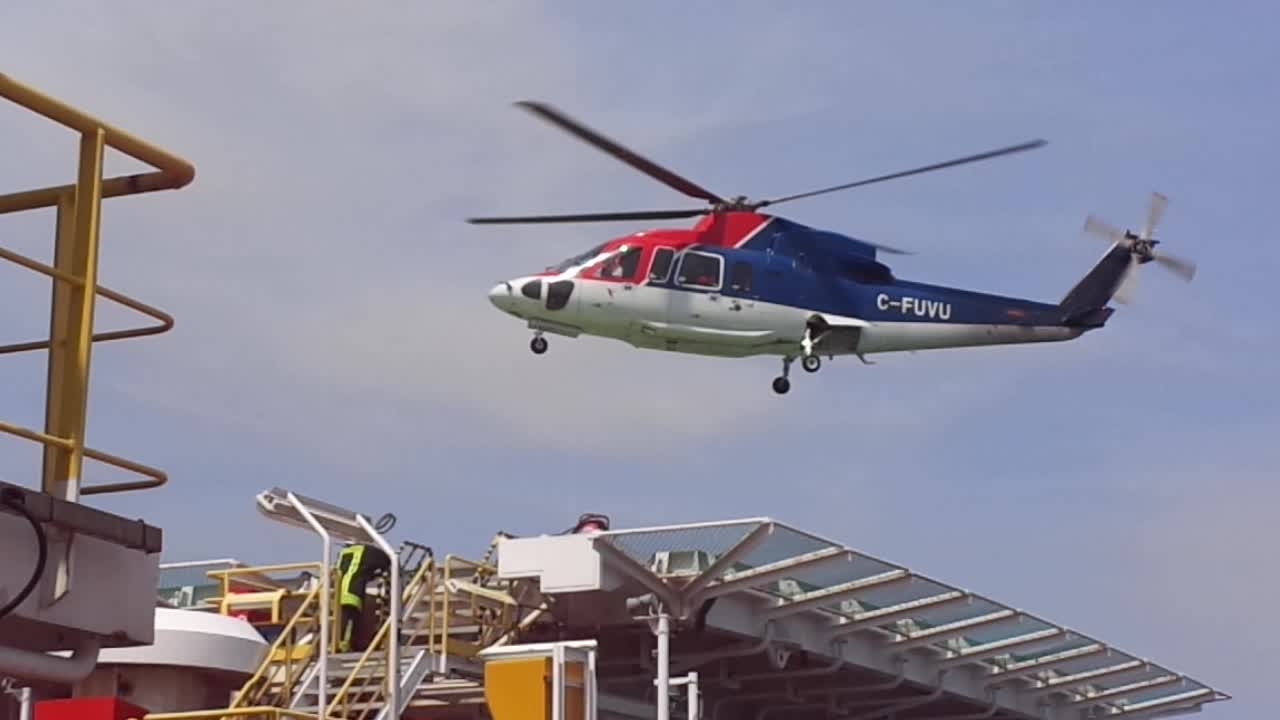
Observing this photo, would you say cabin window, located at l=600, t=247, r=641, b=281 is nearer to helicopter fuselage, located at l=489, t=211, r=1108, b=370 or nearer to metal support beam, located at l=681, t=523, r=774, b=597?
helicopter fuselage, located at l=489, t=211, r=1108, b=370

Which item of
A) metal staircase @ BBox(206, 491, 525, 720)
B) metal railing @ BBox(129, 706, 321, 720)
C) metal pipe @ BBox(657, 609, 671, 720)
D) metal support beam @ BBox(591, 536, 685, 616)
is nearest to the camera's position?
metal railing @ BBox(129, 706, 321, 720)

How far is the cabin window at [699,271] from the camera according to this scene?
38.1 meters

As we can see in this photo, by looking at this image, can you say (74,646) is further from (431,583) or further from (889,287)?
(889,287)

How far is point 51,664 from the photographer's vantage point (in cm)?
942

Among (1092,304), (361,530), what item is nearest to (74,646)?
(361,530)

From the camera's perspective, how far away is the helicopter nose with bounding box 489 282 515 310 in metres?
38.1

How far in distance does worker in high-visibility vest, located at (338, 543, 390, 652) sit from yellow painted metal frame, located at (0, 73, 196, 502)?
42.4 feet

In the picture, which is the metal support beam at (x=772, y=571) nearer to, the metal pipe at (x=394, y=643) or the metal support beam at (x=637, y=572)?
the metal support beam at (x=637, y=572)

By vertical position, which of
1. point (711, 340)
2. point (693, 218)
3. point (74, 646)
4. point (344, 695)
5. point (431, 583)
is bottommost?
point (74, 646)

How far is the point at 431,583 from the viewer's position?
23938mm

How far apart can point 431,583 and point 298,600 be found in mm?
1690

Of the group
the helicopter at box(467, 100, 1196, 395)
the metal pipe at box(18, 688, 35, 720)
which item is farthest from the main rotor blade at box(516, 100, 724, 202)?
the metal pipe at box(18, 688, 35, 720)

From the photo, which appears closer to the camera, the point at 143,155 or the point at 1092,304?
the point at 143,155

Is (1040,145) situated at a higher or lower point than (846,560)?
higher
